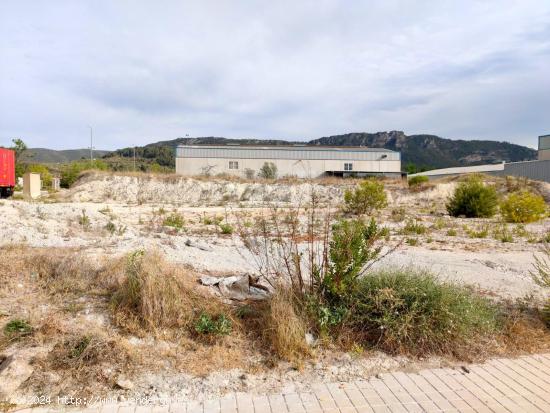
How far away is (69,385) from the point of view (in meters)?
3.02

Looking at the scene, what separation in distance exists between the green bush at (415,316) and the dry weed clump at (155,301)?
165 cm

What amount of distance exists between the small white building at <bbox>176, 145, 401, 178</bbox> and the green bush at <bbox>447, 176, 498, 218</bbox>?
25.5m

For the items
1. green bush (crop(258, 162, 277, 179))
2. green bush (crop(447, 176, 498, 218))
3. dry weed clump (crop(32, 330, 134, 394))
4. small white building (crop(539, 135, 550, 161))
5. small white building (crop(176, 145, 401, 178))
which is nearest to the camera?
dry weed clump (crop(32, 330, 134, 394))

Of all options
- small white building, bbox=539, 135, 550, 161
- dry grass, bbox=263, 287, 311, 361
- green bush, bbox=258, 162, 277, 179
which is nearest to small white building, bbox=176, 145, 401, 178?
green bush, bbox=258, 162, 277, 179

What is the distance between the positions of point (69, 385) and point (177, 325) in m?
1.17

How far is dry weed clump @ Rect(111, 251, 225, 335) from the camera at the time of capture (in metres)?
3.95

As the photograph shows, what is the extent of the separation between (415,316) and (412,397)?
3.11 feet

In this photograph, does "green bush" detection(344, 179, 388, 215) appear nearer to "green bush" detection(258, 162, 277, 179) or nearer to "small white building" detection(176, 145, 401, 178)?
"small white building" detection(176, 145, 401, 178)

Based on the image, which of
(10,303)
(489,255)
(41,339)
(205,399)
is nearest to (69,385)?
(41,339)

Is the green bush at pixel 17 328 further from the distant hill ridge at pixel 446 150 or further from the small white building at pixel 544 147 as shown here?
the distant hill ridge at pixel 446 150

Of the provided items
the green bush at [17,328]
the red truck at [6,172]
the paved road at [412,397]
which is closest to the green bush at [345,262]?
the paved road at [412,397]

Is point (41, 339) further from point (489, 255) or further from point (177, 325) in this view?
point (489, 255)

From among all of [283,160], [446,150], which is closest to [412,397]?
[283,160]

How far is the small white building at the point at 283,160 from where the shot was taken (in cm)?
4578
